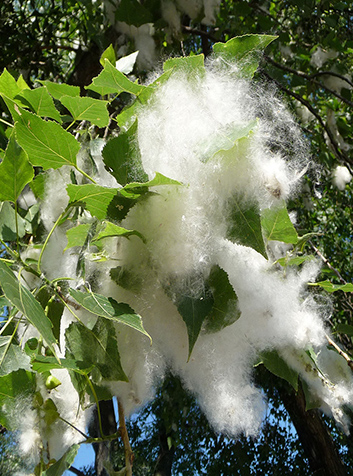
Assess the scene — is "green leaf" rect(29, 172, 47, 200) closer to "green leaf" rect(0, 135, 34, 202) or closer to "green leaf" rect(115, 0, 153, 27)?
"green leaf" rect(0, 135, 34, 202)

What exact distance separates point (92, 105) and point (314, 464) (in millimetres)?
2851

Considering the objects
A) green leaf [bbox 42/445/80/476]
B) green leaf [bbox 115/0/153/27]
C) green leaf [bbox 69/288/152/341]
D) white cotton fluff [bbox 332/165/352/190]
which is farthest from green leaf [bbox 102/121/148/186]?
white cotton fluff [bbox 332/165/352/190]

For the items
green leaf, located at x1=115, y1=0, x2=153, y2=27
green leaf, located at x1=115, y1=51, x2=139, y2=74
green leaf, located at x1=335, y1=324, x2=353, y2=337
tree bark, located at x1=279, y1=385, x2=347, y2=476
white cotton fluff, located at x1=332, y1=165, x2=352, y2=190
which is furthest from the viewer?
tree bark, located at x1=279, y1=385, x2=347, y2=476

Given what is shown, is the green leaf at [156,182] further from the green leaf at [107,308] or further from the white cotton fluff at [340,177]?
the white cotton fluff at [340,177]

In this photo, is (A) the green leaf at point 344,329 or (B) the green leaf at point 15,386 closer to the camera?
(B) the green leaf at point 15,386

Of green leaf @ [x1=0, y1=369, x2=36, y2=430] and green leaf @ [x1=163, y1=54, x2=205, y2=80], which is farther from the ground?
green leaf @ [x1=163, y1=54, x2=205, y2=80]

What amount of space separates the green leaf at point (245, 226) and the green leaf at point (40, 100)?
28 centimetres

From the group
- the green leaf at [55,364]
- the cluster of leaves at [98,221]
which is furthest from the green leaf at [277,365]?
the green leaf at [55,364]

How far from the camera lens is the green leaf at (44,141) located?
1.53ft

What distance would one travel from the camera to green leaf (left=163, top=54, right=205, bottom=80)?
0.49 metres

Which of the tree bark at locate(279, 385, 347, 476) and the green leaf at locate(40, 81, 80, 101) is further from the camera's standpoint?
the tree bark at locate(279, 385, 347, 476)

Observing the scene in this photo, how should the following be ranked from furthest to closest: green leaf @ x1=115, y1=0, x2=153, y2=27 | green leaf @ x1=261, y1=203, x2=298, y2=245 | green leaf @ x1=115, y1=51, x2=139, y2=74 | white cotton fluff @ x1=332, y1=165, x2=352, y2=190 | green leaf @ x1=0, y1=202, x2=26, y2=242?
1. white cotton fluff @ x1=332, y1=165, x2=352, y2=190
2. green leaf @ x1=115, y1=0, x2=153, y2=27
3. green leaf @ x1=115, y1=51, x2=139, y2=74
4. green leaf @ x1=0, y1=202, x2=26, y2=242
5. green leaf @ x1=261, y1=203, x2=298, y2=245

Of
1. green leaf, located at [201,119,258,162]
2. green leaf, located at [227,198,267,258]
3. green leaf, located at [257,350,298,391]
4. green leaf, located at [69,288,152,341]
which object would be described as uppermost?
green leaf, located at [201,119,258,162]

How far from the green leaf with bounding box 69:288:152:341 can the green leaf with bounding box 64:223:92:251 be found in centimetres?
7
